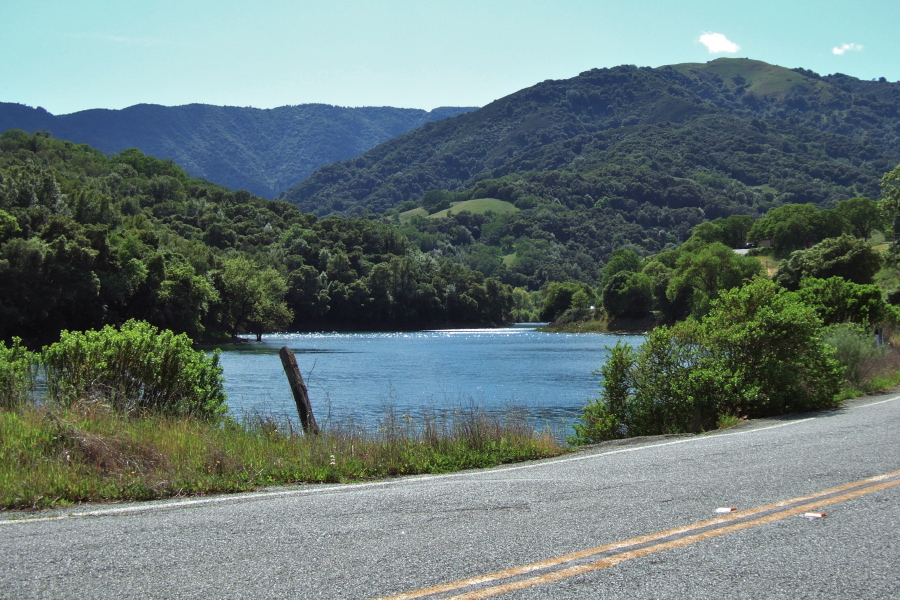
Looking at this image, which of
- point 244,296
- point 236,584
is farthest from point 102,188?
point 236,584

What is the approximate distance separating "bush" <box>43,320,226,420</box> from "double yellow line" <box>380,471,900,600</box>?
8853mm

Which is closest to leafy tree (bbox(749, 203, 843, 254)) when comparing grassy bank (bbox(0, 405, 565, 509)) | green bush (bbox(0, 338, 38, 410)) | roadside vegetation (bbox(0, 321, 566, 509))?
roadside vegetation (bbox(0, 321, 566, 509))

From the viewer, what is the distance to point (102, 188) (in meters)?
128

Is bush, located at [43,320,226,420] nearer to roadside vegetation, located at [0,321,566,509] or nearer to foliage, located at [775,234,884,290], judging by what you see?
roadside vegetation, located at [0,321,566,509]

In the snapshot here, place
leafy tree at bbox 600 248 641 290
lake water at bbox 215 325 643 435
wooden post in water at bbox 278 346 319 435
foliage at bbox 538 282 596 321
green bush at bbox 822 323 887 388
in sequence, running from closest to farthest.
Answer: wooden post in water at bbox 278 346 319 435
green bush at bbox 822 323 887 388
lake water at bbox 215 325 643 435
foliage at bbox 538 282 596 321
leafy tree at bbox 600 248 641 290

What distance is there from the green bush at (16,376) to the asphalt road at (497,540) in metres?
5.93

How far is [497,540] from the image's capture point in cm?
603

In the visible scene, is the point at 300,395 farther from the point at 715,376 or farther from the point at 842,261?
the point at 842,261

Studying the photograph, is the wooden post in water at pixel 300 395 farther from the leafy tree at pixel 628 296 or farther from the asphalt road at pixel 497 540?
the leafy tree at pixel 628 296

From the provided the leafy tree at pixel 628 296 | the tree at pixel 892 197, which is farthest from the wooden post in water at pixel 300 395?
the leafy tree at pixel 628 296

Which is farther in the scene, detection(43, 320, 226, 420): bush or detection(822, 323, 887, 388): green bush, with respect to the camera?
detection(822, 323, 887, 388): green bush

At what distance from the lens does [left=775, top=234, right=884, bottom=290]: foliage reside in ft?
244

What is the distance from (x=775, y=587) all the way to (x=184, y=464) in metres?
6.62

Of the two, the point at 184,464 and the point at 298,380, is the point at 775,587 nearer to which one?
the point at 184,464
